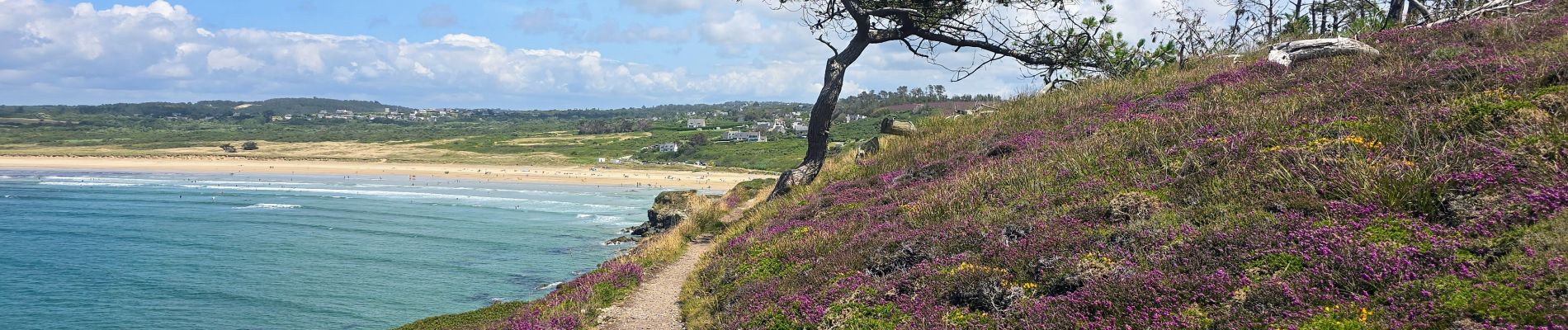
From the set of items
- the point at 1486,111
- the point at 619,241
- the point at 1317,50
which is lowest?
the point at 619,241

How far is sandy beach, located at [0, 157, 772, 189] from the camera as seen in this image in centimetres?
9119

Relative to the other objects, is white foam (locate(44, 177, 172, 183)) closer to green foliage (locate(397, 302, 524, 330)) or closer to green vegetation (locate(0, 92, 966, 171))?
green vegetation (locate(0, 92, 966, 171))

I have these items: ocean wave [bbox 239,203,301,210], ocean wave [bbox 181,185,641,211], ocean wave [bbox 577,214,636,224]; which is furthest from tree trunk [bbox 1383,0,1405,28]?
ocean wave [bbox 239,203,301,210]

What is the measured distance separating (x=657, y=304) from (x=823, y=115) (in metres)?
6.17

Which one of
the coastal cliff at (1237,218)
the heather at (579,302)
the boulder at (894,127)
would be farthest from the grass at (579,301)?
the boulder at (894,127)

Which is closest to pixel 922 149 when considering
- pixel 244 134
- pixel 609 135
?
pixel 609 135

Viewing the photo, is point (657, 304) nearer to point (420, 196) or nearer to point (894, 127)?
point (894, 127)

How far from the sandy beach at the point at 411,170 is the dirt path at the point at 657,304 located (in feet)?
224

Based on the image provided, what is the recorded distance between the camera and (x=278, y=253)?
121ft

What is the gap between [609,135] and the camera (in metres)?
172

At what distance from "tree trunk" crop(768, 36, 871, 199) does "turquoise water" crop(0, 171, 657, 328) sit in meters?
13.4

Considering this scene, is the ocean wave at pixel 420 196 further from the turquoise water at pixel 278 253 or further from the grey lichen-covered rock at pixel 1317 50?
the grey lichen-covered rock at pixel 1317 50

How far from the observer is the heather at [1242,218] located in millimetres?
5090

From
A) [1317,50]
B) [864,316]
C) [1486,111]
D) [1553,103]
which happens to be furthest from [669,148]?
[1553,103]
